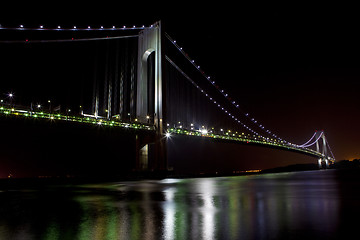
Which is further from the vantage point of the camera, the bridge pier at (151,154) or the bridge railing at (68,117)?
the bridge pier at (151,154)

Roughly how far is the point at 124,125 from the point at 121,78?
31.1ft

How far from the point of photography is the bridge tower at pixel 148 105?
34.9 meters

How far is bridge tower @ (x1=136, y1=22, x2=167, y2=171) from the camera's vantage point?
3486cm

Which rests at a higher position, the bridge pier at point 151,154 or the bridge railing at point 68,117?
the bridge railing at point 68,117

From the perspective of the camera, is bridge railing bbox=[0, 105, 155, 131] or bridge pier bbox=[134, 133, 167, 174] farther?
bridge pier bbox=[134, 133, 167, 174]

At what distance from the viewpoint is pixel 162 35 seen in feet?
123

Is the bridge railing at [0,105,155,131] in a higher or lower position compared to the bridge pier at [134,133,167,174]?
higher

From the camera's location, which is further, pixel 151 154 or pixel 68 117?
pixel 151 154

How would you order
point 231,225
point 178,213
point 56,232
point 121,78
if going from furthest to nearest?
point 121,78, point 178,213, point 231,225, point 56,232

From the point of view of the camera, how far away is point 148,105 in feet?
127

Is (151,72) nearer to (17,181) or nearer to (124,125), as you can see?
(124,125)

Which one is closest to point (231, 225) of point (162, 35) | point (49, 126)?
point (49, 126)

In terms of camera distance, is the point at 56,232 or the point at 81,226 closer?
the point at 56,232

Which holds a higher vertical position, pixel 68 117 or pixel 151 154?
pixel 68 117
